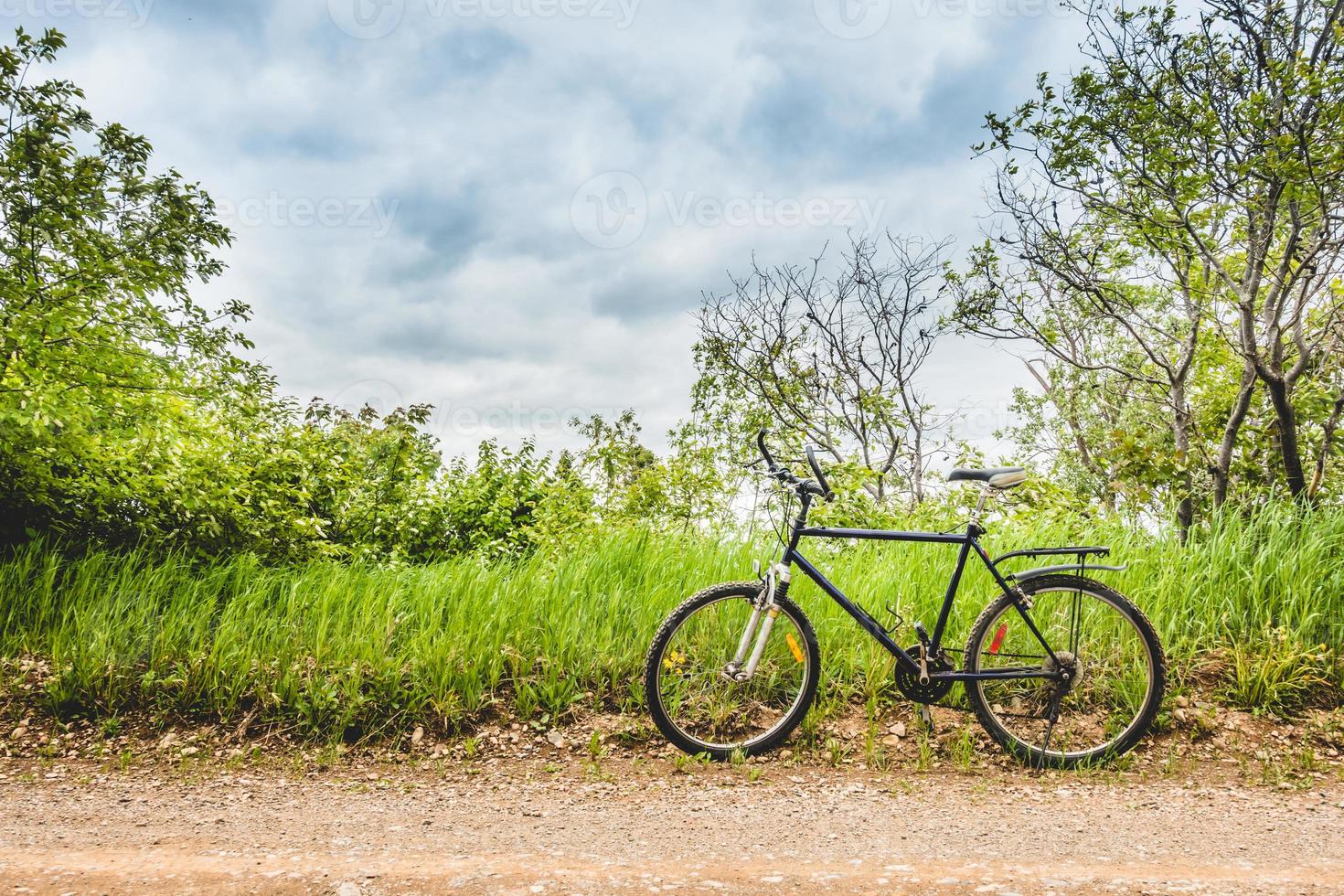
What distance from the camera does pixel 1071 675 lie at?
3.98 meters

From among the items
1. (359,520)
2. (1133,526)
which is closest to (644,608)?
(1133,526)

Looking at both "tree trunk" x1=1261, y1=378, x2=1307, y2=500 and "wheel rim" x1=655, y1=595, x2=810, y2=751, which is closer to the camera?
"wheel rim" x1=655, y1=595, x2=810, y2=751

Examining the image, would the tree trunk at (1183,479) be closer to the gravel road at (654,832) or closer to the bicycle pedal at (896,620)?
the bicycle pedal at (896,620)

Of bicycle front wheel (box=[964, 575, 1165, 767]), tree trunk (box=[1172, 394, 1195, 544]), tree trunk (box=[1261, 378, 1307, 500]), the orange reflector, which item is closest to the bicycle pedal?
bicycle front wheel (box=[964, 575, 1165, 767])

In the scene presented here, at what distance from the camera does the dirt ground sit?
8.79 feet

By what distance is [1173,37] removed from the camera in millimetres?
6305

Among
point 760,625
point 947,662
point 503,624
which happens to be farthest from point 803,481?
point 503,624

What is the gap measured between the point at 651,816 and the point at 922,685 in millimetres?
1596

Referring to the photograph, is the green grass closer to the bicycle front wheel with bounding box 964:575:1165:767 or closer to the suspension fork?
the bicycle front wheel with bounding box 964:575:1165:767

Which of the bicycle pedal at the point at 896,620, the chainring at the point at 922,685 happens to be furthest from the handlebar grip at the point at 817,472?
the chainring at the point at 922,685

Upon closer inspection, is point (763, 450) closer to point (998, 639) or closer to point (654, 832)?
point (998, 639)

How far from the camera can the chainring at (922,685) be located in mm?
3947

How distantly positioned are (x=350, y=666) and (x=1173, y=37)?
310 inches

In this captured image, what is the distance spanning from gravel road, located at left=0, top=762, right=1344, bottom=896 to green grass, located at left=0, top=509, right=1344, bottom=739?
488 mm
